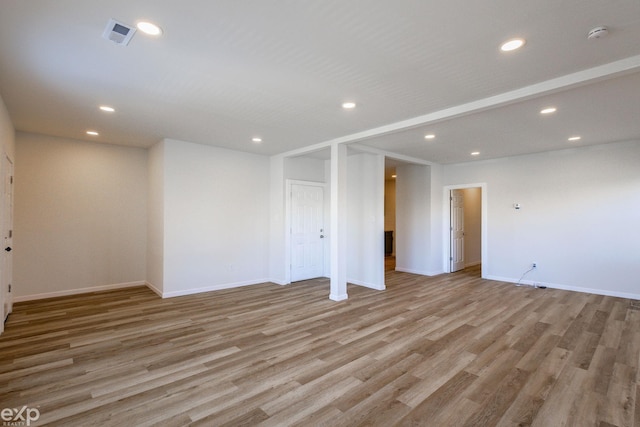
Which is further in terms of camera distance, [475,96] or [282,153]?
[282,153]

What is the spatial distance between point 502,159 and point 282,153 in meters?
4.94

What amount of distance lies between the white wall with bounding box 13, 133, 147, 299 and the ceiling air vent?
4252mm

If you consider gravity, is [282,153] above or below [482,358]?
above

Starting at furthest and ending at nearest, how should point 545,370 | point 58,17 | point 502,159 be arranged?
point 502,159 < point 545,370 < point 58,17

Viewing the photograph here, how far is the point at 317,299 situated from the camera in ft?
16.9

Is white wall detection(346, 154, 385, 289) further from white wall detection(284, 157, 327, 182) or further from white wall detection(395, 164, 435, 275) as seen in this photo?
white wall detection(395, 164, 435, 275)

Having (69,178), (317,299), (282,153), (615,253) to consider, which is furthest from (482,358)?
(69,178)

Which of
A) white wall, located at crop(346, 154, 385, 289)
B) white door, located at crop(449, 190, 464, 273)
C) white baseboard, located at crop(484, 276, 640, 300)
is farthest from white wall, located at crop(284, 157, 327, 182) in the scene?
white baseboard, located at crop(484, 276, 640, 300)

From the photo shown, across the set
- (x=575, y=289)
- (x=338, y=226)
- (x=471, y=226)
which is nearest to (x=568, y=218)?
(x=575, y=289)

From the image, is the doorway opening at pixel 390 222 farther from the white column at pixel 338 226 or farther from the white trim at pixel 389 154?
the white column at pixel 338 226

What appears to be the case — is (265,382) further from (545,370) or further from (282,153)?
(282,153)

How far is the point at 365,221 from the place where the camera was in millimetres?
6266

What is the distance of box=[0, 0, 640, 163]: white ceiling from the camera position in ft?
6.58

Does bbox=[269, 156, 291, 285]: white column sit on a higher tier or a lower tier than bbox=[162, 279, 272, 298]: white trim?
higher
